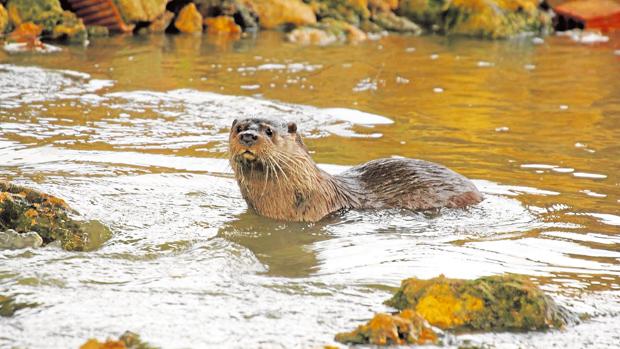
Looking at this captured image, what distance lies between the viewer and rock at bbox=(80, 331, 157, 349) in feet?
10.6

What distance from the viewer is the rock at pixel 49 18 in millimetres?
12203

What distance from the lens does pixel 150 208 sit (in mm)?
5680

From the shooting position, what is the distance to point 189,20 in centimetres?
1395

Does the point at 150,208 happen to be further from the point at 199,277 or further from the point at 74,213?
the point at 199,277

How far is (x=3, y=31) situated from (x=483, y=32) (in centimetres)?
706

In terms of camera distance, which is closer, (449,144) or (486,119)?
(449,144)

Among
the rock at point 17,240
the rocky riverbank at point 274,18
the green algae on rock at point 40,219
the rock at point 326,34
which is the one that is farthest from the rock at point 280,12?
the rock at point 17,240

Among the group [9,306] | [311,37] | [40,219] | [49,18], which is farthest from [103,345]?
[311,37]

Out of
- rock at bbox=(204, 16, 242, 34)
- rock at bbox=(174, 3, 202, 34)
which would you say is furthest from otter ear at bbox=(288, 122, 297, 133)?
rock at bbox=(204, 16, 242, 34)

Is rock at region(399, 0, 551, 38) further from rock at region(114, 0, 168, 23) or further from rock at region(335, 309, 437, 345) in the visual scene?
rock at region(335, 309, 437, 345)

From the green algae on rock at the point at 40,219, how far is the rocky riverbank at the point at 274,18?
23.4 ft

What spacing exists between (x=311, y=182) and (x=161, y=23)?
8.66 metres

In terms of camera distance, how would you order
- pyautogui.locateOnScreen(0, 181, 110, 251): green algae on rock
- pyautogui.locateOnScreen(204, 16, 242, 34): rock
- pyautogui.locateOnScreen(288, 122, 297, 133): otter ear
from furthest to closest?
pyautogui.locateOnScreen(204, 16, 242, 34): rock < pyautogui.locateOnScreen(288, 122, 297, 133): otter ear < pyautogui.locateOnScreen(0, 181, 110, 251): green algae on rock

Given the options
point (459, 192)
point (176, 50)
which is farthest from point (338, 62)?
point (459, 192)
